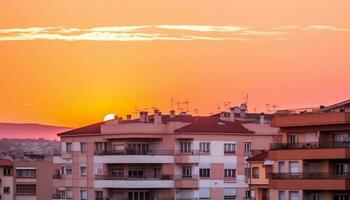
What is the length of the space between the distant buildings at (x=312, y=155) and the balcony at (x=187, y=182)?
24533 mm

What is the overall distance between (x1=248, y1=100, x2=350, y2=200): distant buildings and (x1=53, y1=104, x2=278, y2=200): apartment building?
24855 mm

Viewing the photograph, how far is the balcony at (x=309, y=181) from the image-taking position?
71375mm

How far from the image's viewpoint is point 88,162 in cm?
10869

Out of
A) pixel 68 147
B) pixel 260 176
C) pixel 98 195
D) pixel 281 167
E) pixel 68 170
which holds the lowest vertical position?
pixel 281 167

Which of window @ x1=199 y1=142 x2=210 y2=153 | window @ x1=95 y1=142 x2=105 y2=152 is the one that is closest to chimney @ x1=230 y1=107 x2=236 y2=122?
window @ x1=199 y1=142 x2=210 y2=153

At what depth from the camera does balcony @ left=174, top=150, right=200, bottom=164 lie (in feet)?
334

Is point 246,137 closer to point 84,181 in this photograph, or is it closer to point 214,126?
point 214,126

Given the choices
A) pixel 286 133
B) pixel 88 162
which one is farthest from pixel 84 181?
pixel 286 133

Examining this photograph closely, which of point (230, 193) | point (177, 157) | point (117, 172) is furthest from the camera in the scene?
point (117, 172)

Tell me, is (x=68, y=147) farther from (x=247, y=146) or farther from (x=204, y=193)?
(x=247, y=146)

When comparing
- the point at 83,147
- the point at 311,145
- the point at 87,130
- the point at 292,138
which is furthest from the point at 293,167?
the point at 87,130

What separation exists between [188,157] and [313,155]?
29.9 metres

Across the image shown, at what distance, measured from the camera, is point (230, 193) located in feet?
337

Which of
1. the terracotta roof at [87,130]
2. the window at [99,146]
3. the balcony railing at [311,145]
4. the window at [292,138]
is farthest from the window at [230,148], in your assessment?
the window at [292,138]
